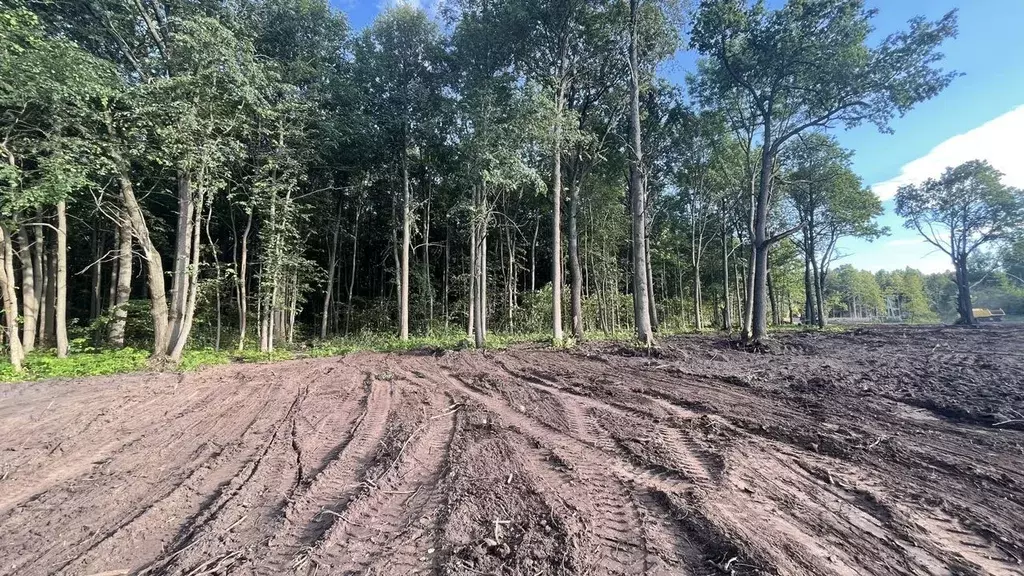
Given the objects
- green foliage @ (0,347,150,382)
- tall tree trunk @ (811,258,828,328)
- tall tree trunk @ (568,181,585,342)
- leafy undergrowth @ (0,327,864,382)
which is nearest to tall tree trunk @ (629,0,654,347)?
leafy undergrowth @ (0,327,864,382)

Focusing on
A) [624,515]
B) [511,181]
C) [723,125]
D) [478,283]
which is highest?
[723,125]

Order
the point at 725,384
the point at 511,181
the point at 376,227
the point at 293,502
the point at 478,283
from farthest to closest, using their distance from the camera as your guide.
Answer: the point at 376,227 → the point at 478,283 → the point at 511,181 → the point at 725,384 → the point at 293,502

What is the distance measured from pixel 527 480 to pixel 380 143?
49.8 feet

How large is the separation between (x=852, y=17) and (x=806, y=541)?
51.2 ft

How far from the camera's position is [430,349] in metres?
12.7

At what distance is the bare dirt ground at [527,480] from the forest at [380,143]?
5.92 m

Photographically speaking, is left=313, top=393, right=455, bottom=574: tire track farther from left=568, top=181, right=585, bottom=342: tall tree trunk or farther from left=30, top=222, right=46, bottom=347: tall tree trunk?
left=30, top=222, right=46, bottom=347: tall tree trunk

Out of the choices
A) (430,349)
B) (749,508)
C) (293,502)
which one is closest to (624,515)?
(749,508)

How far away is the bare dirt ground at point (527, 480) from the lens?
84.4 inches

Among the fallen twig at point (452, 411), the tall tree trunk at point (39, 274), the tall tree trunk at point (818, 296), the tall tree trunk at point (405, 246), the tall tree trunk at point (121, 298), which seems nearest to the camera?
the fallen twig at point (452, 411)

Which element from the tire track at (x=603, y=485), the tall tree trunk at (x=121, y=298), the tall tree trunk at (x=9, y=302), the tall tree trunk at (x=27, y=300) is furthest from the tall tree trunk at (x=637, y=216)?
the tall tree trunk at (x=27, y=300)

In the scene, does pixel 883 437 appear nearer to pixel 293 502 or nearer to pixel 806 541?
pixel 806 541

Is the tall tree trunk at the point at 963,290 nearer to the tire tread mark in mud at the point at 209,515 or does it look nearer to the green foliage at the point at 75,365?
the tire tread mark in mud at the point at 209,515

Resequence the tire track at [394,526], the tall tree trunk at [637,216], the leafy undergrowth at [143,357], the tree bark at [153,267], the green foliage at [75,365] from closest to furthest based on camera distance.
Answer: the tire track at [394,526] → the green foliage at [75,365] → the leafy undergrowth at [143,357] → the tree bark at [153,267] → the tall tree trunk at [637,216]
